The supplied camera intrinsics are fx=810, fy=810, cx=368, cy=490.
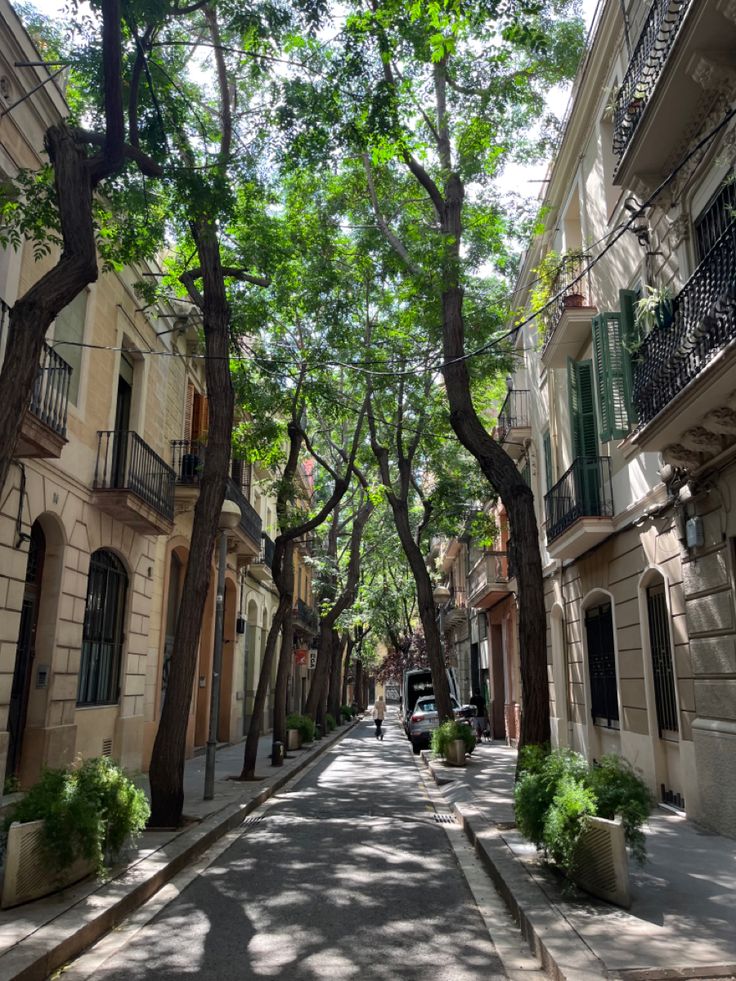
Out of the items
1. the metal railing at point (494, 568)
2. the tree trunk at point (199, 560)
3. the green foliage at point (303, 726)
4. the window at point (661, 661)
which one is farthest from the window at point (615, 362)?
the green foliage at point (303, 726)

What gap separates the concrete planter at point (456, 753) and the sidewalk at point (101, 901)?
20.7 ft

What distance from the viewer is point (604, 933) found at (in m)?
5.15

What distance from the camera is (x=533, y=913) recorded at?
5.68 metres

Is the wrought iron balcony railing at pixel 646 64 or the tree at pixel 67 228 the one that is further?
the wrought iron balcony railing at pixel 646 64

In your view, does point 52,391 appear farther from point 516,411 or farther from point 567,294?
point 516,411

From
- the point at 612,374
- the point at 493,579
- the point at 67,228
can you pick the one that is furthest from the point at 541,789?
the point at 493,579

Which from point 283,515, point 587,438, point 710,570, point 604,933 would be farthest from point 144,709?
point 604,933

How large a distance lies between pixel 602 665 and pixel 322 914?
9.13m

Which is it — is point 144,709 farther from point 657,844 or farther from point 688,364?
point 688,364

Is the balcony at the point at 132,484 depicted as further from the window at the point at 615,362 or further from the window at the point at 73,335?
the window at the point at 615,362

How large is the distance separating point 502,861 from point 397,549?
97.1ft

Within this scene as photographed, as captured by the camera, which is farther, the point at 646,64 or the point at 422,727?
the point at 422,727

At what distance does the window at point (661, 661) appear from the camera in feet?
35.9

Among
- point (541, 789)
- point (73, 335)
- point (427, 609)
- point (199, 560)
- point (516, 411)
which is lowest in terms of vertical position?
point (541, 789)
